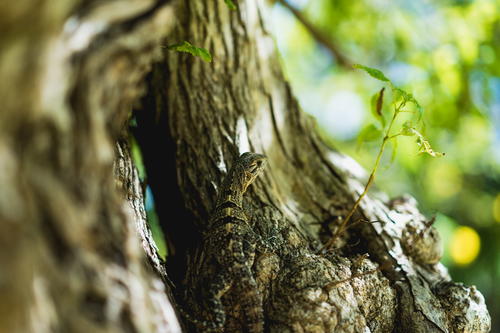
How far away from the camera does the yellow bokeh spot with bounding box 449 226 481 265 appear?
25.9 feet

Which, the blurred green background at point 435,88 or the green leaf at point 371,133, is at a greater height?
the blurred green background at point 435,88

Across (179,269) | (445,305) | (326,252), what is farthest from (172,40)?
(445,305)

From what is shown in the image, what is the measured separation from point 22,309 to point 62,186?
1.75 feet

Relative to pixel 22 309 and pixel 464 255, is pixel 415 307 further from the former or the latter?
pixel 464 255

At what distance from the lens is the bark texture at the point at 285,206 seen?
3.57m

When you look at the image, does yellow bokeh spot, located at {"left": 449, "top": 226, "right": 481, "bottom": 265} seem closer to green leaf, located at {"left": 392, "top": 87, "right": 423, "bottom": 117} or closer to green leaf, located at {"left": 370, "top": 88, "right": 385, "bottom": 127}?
green leaf, located at {"left": 370, "top": 88, "right": 385, "bottom": 127}

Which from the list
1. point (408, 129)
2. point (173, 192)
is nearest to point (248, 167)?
point (173, 192)

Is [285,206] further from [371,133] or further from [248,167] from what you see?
[371,133]

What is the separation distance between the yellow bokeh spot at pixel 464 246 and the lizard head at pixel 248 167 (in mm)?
4978

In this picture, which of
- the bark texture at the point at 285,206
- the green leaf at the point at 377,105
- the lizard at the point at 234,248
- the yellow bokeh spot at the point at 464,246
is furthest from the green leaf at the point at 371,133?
the yellow bokeh spot at the point at 464,246

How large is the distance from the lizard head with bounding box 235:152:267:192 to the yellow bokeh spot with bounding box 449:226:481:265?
4.98 meters

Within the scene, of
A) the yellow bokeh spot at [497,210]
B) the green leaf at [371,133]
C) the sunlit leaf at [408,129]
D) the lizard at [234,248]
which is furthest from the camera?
the yellow bokeh spot at [497,210]

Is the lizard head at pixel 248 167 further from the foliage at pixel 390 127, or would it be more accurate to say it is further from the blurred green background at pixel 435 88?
the blurred green background at pixel 435 88

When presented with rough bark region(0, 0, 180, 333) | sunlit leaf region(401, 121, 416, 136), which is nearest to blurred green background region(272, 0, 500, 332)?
sunlit leaf region(401, 121, 416, 136)
